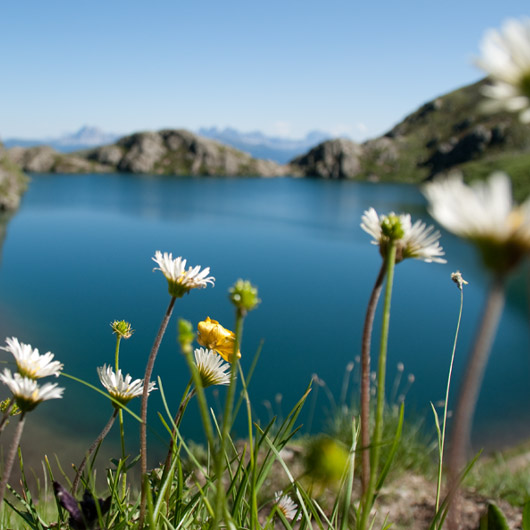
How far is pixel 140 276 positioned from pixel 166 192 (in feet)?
133

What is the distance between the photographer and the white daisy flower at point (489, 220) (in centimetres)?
41

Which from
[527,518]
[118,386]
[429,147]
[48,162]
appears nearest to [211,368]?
[118,386]

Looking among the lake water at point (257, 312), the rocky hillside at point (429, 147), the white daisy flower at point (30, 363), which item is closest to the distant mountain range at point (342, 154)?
the rocky hillside at point (429, 147)

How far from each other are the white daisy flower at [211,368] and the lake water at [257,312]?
520 mm

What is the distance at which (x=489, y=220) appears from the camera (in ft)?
1.33

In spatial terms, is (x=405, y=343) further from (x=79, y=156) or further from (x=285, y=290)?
(x=79, y=156)

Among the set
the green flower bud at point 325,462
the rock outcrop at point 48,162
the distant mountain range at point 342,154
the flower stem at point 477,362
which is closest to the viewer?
the flower stem at point 477,362

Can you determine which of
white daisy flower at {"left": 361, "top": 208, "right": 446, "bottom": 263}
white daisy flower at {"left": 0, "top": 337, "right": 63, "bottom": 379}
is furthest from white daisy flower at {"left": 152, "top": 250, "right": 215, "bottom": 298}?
white daisy flower at {"left": 361, "top": 208, "right": 446, "bottom": 263}

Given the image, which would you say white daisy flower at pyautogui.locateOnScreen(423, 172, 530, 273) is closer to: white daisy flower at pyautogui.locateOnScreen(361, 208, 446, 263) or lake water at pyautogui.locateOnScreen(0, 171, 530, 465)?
lake water at pyautogui.locateOnScreen(0, 171, 530, 465)

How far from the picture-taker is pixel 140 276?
47.8 ft

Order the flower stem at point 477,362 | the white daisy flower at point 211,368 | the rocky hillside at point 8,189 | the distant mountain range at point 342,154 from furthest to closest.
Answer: the distant mountain range at point 342,154, the rocky hillside at point 8,189, the white daisy flower at point 211,368, the flower stem at point 477,362

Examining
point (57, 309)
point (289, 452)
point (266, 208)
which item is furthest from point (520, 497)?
point (266, 208)

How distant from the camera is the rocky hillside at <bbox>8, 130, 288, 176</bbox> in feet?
286

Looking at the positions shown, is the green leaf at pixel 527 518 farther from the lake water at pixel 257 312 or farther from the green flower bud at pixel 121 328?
the green flower bud at pixel 121 328
